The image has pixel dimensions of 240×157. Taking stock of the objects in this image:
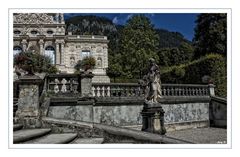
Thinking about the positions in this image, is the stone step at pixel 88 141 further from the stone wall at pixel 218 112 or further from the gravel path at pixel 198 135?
the stone wall at pixel 218 112

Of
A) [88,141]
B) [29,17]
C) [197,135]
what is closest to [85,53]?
[29,17]

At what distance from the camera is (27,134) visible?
668 cm

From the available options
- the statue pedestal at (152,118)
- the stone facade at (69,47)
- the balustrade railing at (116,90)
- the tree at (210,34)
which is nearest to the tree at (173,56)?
the stone facade at (69,47)

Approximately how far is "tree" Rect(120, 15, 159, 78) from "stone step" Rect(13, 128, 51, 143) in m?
24.1

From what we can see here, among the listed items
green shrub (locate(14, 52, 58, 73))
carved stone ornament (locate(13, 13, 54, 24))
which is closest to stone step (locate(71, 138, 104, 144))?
green shrub (locate(14, 52, 58, 73))

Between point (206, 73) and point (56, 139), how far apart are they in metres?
12.2

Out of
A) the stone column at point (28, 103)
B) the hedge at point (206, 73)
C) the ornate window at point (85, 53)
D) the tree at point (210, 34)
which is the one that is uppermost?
the ornate window at point (85, 53)

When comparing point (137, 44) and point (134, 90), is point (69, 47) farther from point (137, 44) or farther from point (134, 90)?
point (134, 90)

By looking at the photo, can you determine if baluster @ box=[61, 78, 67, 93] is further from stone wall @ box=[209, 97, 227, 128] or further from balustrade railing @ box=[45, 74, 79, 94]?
stone wall @ box=[209, 97, 227, 128]

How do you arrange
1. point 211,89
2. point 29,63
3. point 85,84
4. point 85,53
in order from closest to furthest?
1. point 29,63
2. point 85,84
3. point 211,89
4. point 85,53

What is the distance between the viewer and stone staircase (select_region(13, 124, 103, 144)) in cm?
650

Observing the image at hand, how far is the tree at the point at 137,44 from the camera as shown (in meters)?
31.4

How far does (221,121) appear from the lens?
14.4 metres
